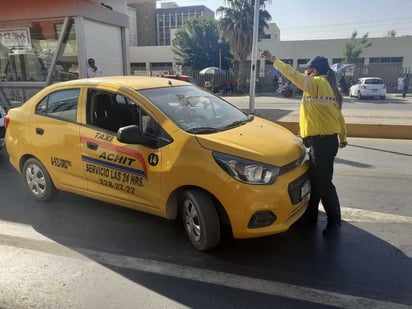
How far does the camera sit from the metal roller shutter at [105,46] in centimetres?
1149

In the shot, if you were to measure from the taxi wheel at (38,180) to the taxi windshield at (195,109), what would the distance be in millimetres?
1851

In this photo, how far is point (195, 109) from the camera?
411 cm

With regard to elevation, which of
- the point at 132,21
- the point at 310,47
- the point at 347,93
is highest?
the point at 132,21

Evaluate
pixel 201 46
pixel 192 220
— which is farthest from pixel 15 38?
pixel 201 46

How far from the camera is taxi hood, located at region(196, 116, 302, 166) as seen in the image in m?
3.37

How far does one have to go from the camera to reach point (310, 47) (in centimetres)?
3722

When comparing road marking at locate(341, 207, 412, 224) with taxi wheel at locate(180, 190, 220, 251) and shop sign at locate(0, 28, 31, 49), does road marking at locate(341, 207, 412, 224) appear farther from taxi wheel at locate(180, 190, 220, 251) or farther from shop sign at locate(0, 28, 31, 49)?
shop sign at locate(0, 28, 31, 49)

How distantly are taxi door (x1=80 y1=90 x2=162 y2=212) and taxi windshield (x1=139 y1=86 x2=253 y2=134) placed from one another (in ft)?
0.79

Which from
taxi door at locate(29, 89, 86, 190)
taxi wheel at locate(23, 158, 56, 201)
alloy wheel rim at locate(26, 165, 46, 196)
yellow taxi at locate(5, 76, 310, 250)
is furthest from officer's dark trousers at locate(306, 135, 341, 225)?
alloy wheel rim at locate(26, 165, 46, 196)

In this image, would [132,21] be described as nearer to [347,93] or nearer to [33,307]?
[347,93]

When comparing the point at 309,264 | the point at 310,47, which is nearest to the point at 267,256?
the point at 309,264

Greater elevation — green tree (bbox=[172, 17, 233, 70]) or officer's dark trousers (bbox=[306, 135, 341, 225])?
green tree (bbox=[172, 17, 233, 70])

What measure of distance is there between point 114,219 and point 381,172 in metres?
4.50

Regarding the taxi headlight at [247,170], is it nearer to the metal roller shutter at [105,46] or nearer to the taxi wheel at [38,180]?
the taxi wheel at [38,180]
